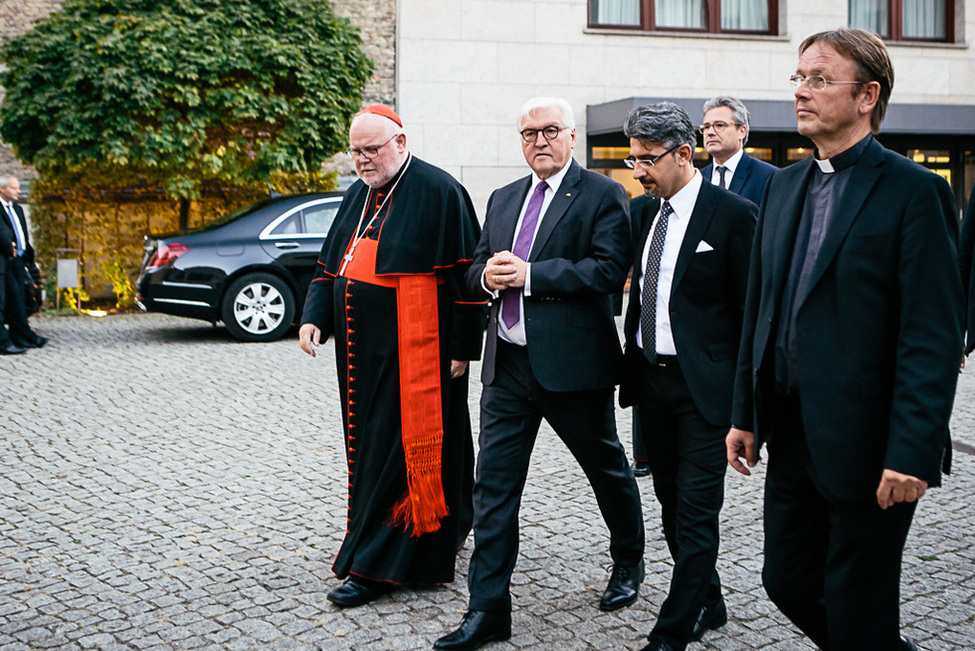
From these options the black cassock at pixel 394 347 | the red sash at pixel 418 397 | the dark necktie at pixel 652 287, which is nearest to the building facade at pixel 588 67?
the black cassock at pixel 394 347

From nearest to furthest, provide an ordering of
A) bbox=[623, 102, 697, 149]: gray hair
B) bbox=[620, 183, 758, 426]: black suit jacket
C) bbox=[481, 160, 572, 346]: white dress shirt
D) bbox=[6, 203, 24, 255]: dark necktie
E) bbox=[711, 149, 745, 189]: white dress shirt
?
1. bbox=[620, 183, 758, 426]: black suit jacket
2. bbox=[623, 102, 697, 149]: gray hair
3. bbox=[481, 160, 572, 346]: white dress shirt
4. bbox=[711, 149, 745, 189]: white dress shirt
5. bbox=[6, 203, 24, 255]: dark necktie

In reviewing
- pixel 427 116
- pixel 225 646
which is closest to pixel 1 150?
pixel 427 116

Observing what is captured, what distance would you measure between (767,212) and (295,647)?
220 cm

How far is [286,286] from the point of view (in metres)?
12.2

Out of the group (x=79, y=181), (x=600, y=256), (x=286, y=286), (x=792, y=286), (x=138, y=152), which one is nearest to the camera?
(x=792, y=286)

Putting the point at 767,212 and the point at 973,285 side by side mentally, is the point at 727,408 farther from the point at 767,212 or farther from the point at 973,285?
the point at 973,285

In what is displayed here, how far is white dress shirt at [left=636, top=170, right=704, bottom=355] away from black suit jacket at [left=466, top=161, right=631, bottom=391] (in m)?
0.18

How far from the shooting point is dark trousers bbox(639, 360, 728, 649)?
3552mm

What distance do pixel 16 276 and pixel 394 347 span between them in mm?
8747

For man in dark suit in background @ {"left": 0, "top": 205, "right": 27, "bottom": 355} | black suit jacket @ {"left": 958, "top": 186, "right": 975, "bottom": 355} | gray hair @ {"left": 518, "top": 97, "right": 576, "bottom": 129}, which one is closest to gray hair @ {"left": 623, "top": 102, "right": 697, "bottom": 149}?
gray hair @ {"left": 518, "top": 97, "right": 576, "bottom": 129}

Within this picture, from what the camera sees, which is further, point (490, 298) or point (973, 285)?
point (973, 285)

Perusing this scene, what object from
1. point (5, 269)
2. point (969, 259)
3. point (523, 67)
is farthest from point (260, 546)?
point (523, 67)

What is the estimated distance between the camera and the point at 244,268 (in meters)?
12.1

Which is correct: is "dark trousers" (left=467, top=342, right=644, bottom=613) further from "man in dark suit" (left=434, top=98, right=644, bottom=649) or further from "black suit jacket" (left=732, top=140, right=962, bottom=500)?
"black suit jacket" (left=732, top=140, right=962, bottom=500)
